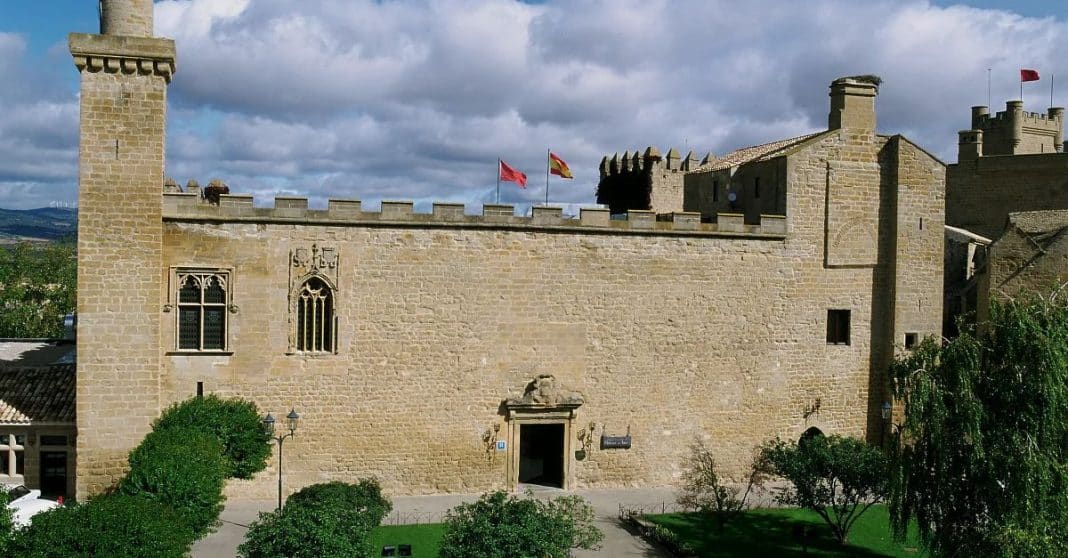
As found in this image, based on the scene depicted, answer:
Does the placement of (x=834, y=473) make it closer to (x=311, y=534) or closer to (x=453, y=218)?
(x=453, y=218)

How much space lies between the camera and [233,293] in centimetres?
2042

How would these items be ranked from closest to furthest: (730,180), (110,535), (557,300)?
1. (110,535)
2. (557,300)
3. (730,180)

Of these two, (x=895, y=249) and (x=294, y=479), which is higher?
(x=895, y=249)

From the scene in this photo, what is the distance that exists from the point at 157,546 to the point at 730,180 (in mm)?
18352

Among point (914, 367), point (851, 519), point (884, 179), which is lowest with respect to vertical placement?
point (851, 519)

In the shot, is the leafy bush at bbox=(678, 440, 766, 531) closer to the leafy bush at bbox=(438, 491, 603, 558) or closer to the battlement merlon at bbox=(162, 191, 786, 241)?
the battlement merlon at bbox=(162, 191, 786, 241)

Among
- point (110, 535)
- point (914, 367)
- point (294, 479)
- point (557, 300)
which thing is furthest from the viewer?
point (557, 300)

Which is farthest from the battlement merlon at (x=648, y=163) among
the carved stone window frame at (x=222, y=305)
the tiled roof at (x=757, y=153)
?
the carved stone window frame at (x=222, y=305)

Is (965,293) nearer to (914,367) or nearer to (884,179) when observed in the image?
(884,179)

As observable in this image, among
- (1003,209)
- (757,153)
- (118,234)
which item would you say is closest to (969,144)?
(1003,209)

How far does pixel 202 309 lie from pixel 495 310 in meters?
6.78

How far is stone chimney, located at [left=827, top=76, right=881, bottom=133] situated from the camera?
24.2m

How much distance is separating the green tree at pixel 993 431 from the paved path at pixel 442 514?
5.89m

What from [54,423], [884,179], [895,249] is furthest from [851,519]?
[54,423]
